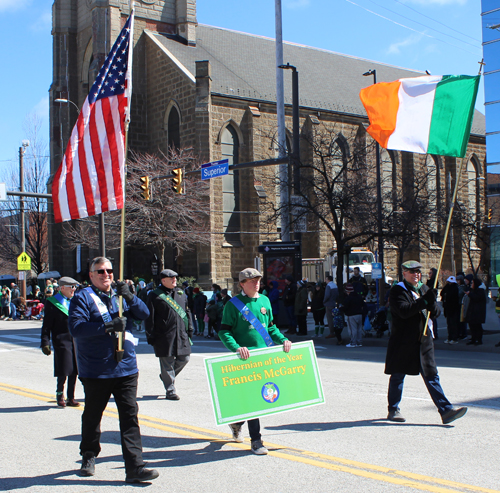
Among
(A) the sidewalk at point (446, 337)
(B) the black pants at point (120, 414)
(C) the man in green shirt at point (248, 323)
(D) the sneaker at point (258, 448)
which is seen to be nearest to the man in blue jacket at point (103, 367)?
(B) the black pants at point (120, 414)

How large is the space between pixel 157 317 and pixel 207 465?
11.6 feet

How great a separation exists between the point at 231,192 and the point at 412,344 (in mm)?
33199

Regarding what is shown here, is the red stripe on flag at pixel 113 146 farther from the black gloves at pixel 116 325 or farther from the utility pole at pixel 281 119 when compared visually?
the utility pole at pixel 281 119

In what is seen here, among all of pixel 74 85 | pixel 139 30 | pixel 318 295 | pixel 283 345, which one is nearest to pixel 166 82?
pixel 139 30

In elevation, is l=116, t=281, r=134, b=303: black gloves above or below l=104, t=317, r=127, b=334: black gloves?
above

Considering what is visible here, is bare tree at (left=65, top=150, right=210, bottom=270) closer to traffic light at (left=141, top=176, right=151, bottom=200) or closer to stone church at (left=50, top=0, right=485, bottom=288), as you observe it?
stone church at (left=50, top=0, right=485, bottom=288)

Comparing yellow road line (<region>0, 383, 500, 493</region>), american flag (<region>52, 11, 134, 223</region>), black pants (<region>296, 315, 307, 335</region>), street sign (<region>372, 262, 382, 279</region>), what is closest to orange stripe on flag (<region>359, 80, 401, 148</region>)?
american flag (<region>52, 11, 134, 223</region>)

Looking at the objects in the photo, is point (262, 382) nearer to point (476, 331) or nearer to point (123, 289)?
point (123, 289)

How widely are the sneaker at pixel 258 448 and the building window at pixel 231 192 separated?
32.9m

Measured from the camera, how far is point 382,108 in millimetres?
7746

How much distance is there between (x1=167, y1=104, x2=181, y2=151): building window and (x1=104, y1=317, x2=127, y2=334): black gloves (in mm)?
35347

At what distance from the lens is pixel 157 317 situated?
8.81m

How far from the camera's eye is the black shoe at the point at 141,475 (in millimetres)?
5012

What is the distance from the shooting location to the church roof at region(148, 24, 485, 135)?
134 ft
